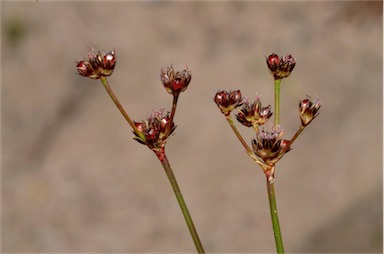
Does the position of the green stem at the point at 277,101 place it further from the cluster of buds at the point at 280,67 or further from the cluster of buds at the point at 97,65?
the cluster of buds at the point at 97,65

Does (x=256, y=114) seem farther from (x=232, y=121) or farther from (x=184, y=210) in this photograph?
(x=184, y=210)

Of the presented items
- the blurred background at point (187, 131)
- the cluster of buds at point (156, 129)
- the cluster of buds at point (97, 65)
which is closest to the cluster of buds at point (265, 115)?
the cluster of buds at point (156, 129)

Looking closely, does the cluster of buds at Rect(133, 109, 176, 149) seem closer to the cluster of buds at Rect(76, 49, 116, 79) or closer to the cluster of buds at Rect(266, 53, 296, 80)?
the cluster of buds at Rect(76, 49, 116, 79)

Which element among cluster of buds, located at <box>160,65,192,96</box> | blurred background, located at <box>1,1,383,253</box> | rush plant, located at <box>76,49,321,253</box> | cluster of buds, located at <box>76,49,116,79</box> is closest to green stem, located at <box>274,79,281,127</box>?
rush plant, located at <box>76,49,321,253</box>

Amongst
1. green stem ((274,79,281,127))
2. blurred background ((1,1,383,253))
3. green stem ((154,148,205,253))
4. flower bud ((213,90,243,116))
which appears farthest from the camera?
blurred background ((1,1,383,253))

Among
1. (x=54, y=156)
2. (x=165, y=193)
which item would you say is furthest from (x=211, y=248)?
(x=54, y=156)

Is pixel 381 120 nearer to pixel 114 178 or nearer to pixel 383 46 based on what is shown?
pixel 383 46

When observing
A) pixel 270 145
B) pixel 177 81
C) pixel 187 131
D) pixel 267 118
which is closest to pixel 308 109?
pixel 267 118
